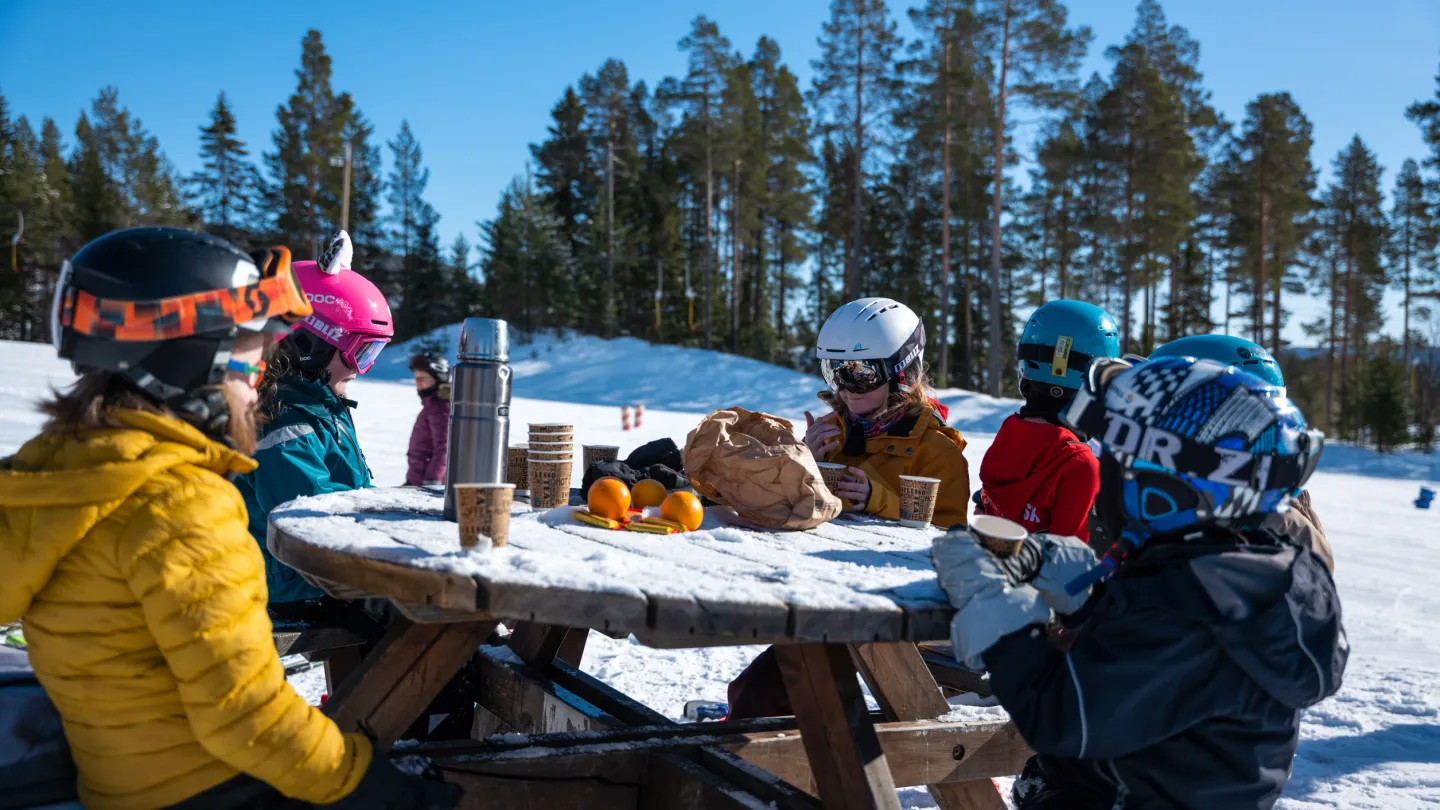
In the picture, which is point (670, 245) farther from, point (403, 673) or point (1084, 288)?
point (403, 673)

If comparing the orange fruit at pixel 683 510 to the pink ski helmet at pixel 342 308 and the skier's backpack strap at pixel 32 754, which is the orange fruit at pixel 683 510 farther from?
the pink ski helmet at pixel 342 308

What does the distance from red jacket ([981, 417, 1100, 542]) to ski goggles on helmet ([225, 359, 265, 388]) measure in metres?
2.48

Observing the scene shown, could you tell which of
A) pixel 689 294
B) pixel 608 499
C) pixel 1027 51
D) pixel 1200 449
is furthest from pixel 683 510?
pixel 689 294

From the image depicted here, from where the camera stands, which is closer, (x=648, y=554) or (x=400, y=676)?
(x=648, y=554)

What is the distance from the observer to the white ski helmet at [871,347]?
3.64 meters

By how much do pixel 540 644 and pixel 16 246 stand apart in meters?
55.5

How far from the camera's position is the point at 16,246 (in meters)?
46.5

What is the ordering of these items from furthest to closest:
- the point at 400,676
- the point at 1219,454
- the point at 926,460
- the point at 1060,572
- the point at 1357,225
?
the point at 1357,225, the point at 926,460, the point at 400,676, the point at 1060,572, the point at 1219,454

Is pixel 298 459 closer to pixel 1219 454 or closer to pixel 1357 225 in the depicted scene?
pixel 1219 454

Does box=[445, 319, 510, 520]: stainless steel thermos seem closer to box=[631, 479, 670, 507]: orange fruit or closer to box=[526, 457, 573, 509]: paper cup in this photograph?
box=[526, 457, 573, 509]: paper cup

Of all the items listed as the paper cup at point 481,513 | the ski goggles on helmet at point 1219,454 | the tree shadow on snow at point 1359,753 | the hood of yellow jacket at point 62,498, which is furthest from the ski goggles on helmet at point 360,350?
the tree shadow on snow at point 1359,753

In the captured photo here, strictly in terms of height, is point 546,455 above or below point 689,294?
below

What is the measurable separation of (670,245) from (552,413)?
28.2m

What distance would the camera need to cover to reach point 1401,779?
12.5 feet
